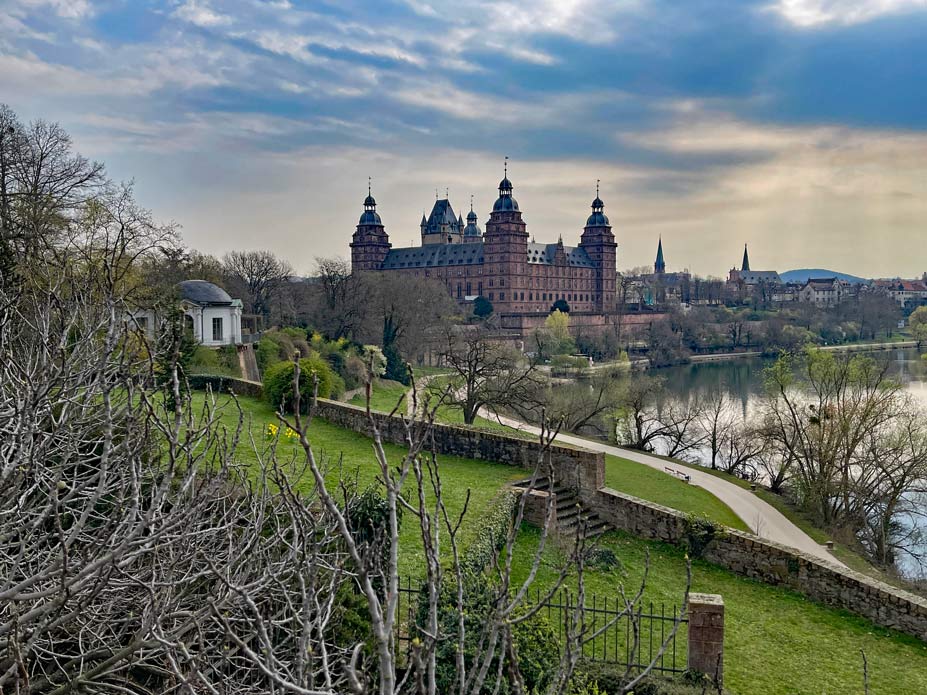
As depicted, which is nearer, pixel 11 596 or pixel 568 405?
pixel 11 596

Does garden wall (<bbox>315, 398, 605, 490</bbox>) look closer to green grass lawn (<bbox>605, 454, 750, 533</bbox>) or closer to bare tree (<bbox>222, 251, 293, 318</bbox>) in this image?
green grass lawn (<bbox>605, 454, 750, 533</bbox>)

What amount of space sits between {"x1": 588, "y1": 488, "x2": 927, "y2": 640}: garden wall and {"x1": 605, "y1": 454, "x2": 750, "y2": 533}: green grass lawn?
326cm

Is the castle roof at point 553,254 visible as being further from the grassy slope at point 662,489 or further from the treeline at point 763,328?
the grassy slope at point 662,489

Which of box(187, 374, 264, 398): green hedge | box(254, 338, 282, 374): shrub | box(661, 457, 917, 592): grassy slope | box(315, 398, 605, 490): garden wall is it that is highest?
box(254, 338, 282, 374): shrub

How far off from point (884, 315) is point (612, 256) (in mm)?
34760

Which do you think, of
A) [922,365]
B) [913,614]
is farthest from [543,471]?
[922,365]

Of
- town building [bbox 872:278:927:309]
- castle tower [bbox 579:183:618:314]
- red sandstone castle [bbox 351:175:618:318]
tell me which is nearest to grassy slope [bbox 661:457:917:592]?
red sandstone castle [bbox 351:175:618:318]

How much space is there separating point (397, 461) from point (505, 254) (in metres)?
75.4

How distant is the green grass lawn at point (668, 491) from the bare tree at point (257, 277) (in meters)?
28.0

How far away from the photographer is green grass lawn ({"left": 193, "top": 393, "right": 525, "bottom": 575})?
10594mm

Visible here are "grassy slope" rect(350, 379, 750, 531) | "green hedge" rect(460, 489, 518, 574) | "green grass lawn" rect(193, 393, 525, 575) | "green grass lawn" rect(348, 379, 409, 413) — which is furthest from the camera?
"green grass lawn" rect(348, 379, 409, 413)

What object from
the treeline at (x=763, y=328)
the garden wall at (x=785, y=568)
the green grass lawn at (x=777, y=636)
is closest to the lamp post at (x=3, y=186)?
the green grass lawn at (x=777, y=636)

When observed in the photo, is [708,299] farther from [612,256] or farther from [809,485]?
[809,485]

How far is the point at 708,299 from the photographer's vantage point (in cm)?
11581
